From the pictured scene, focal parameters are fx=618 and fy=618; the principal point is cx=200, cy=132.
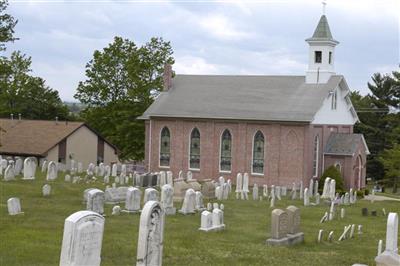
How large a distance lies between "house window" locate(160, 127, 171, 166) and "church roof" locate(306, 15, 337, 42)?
12.2 meters

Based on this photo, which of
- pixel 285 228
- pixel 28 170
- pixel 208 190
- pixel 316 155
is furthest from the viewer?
pixel 316 155

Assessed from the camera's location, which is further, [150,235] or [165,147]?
[165,147]

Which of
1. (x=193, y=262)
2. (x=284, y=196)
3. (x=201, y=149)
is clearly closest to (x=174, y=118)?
(x=201, y=149)

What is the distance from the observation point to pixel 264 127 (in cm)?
4106

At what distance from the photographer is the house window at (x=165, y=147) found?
44.6 metres

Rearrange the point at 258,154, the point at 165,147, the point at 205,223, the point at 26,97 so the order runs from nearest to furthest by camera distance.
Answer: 1. the point at 205,223
2. the point at 258,154
3. the point at 165,147
4. the point at 26,97

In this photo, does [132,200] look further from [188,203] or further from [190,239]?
[190,239]

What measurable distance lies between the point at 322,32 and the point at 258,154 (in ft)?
33.0

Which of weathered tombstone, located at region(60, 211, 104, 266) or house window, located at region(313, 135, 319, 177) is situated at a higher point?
house window, located at region(313, 135, 319, 177)

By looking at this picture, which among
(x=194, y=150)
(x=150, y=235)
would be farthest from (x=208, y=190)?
(x=150, y=235)

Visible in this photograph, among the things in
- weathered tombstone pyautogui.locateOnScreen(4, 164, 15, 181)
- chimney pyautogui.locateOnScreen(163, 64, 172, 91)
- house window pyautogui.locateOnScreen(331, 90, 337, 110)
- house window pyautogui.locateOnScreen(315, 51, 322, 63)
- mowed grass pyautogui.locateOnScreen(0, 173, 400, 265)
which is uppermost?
house window pyautogui.locateOnScreen(315, 51, 322, 63)

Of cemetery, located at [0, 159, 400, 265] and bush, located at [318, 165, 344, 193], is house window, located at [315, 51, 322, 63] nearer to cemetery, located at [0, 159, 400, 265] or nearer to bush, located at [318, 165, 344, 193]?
bush, located at [318, 165, 344, 193]

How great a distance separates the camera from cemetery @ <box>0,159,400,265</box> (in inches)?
468

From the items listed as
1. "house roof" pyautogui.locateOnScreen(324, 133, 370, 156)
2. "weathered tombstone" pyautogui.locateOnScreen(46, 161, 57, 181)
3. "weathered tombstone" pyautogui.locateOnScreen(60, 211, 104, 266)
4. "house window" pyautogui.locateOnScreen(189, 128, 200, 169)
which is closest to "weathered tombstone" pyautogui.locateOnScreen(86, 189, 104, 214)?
"weathered tombstone" pyautogui.locateOnScreen(60, 211, 104, 266)
